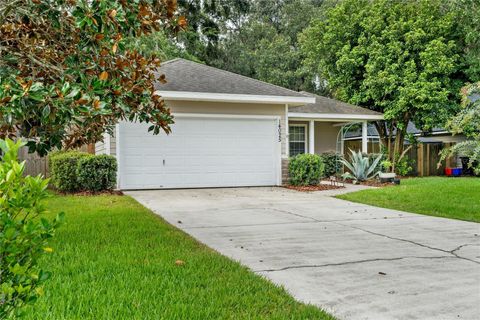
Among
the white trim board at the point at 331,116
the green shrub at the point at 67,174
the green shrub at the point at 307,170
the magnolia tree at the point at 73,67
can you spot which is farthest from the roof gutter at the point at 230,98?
the magnolia tree at the point at 73,67

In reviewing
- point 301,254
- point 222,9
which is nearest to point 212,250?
point 301,254

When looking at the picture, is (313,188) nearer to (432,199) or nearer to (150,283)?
(432,199)

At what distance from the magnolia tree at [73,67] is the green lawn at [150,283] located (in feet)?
4.07

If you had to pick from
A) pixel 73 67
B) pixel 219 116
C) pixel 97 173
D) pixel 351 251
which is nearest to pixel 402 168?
pixel 219 116

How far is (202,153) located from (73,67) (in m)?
9.08

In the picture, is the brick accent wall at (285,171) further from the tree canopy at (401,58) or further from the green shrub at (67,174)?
the tree canopy at (401,58)

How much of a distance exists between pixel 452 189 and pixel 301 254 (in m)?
7.79

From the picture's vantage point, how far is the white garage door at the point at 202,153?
1226 cm

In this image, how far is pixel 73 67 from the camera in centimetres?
390

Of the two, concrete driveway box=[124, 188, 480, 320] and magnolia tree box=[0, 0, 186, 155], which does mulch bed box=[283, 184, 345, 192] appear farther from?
magnolia tree box=[0, 0, 186, 155]

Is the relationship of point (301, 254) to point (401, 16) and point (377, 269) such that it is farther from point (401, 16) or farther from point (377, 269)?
point (401, 16)

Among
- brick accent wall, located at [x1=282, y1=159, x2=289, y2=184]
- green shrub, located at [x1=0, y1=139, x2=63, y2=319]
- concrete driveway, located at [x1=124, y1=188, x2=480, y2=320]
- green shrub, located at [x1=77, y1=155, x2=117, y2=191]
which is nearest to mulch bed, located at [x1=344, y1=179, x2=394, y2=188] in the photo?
brick accent wall, located at [x1=282, y1=159, x2=289, y2=184]

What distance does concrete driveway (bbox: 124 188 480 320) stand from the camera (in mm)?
3537

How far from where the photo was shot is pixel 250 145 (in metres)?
13.4
